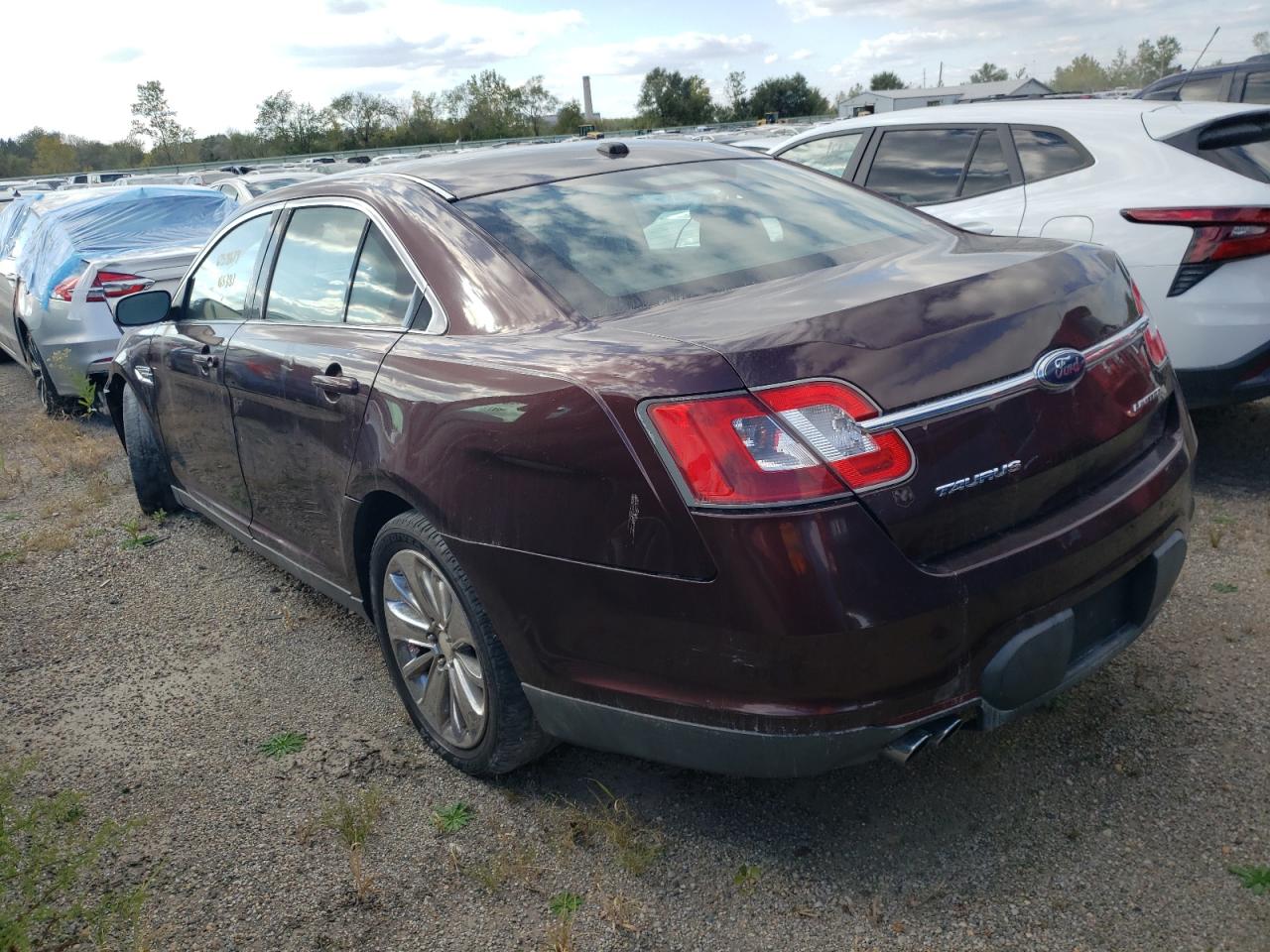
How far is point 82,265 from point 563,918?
22.3 feet

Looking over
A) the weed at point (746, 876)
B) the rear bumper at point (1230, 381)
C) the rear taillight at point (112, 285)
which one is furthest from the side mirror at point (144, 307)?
the rear bumper at point (1230, 381)

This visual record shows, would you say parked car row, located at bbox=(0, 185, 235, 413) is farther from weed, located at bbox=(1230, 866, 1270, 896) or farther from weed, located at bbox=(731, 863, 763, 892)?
weed, located at bbox=(1230, 866, 1270, 896)

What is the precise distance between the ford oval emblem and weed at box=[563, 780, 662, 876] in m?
1.42

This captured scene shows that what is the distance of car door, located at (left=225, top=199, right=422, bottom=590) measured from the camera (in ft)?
9.93

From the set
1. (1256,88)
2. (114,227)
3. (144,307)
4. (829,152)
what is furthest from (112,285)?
(1256,88)

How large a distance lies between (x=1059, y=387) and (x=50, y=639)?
12.6ft

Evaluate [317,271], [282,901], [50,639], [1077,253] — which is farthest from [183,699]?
[1077,253]

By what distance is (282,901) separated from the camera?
8.35 ft

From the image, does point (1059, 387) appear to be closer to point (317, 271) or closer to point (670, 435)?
point (670, 435)

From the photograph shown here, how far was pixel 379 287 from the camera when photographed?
10.2 ft

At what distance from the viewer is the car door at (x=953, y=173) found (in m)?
5.37

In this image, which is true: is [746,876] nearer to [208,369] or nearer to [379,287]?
[379,287]

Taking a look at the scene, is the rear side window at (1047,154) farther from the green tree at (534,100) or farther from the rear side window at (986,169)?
the green tree at (534,100)

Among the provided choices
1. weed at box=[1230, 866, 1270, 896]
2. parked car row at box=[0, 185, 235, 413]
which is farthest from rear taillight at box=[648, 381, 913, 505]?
parked car row at box=[0, 185, 235, 413]
